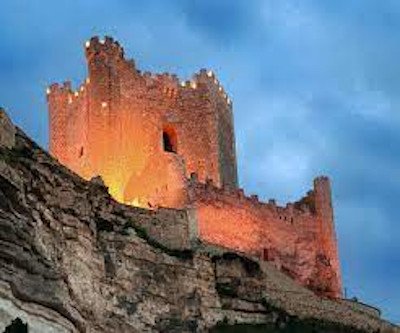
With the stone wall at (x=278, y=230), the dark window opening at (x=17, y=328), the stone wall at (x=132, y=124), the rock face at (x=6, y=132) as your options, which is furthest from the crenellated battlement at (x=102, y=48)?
the dark window opening at (x=17, y=328)

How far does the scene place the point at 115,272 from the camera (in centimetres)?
4381

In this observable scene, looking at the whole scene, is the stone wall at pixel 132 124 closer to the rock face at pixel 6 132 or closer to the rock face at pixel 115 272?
the rock face at pixel 115 272

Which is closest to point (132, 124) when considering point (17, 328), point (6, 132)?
point (6, 132)

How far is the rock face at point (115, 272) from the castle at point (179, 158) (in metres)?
6.24

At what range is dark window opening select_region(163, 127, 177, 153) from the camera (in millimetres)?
64250

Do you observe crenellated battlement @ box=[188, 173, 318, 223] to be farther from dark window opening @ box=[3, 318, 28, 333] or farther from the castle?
dark window opening @ box=[3, 318, 28, 333]

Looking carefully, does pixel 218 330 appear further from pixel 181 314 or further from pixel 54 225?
pixel 54 225

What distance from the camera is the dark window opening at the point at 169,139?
211 ft

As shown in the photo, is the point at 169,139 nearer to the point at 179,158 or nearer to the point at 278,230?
the point at 179,158

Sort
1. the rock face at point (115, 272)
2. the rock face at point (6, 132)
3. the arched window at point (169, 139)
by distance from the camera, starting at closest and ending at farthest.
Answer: the rock face at point (115, 272) < the rock face at point (6, 132) < the arched window at point (169, 139)

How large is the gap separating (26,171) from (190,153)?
23.8 meters

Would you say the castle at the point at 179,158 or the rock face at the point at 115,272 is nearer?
the rock face at the point at 115,272

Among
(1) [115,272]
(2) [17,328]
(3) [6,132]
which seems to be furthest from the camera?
(1) [115,272]

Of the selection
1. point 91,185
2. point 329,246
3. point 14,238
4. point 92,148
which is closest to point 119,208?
point 91,185
